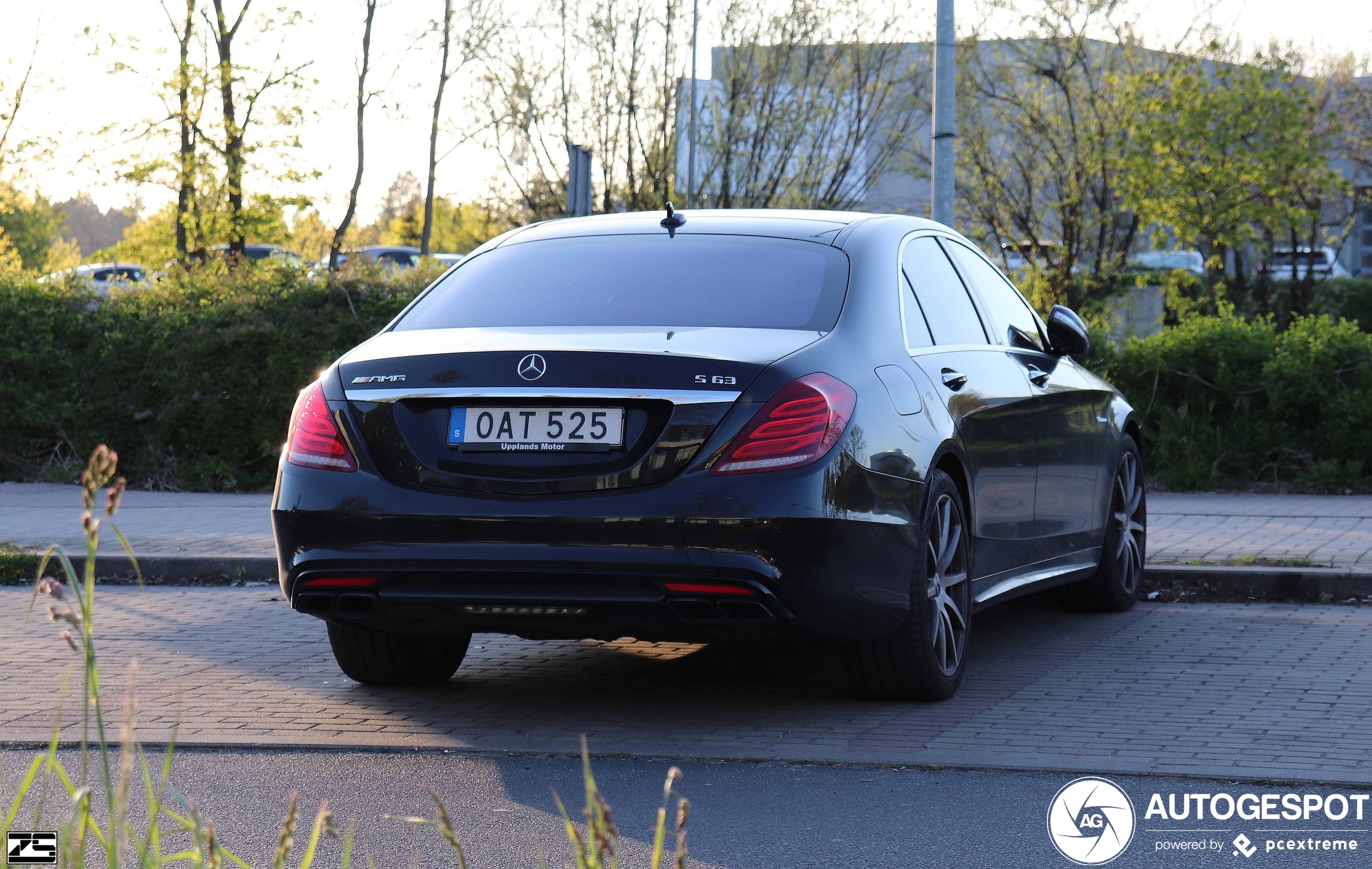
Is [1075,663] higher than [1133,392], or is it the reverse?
[1133,392]

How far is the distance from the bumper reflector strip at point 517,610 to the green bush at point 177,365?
8460 mm

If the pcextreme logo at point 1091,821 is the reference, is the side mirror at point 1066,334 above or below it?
above

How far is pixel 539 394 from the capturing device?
4.70m

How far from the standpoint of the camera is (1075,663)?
6230 millimetres

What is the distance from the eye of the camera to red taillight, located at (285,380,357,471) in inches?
194

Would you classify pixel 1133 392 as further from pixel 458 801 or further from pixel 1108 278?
pixel 1108 278

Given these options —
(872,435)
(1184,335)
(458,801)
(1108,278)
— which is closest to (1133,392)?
(1184,335)

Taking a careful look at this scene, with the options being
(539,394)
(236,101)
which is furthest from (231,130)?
(539,394)

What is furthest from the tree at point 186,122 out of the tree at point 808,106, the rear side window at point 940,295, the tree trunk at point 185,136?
the rear side window at point 940,295

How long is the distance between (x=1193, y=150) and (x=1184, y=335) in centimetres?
1188

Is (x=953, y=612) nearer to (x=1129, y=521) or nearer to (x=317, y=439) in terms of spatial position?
(x=317, y=439)

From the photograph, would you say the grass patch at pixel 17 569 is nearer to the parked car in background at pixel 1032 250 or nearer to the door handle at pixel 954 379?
the door handle at pixel 954 379

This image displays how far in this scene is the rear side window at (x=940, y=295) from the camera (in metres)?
5.78

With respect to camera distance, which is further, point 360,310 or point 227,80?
point 227,80
